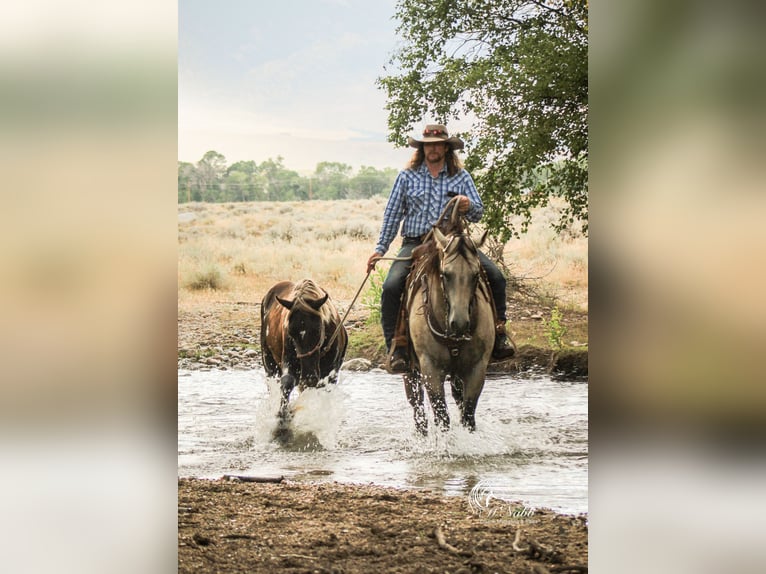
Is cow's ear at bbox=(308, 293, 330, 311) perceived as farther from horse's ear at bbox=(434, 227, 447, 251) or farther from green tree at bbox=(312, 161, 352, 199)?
horse's ear at bbox=(434, 227, 447, 251)

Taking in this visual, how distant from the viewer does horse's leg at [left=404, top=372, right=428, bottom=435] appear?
6.00 metres

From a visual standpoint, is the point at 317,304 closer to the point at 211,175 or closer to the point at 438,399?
the point at 438,399

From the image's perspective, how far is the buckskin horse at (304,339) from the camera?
5984 millimetres

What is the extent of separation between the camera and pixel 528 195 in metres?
6.13

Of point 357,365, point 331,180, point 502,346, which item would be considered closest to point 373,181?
point 331,180

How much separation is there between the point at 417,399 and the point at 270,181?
1781 mm

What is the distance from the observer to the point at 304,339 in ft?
19.6

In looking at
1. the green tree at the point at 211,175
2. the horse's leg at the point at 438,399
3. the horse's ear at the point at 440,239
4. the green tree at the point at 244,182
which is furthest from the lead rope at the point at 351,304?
the green tree at the point at 211,175

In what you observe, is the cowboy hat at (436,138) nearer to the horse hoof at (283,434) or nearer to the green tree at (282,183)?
the green tree at (282,183)

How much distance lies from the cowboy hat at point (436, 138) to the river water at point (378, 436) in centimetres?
154
